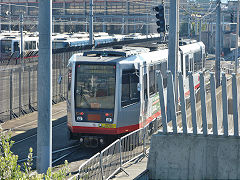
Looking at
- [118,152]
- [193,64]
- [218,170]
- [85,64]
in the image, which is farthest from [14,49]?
[218,170]

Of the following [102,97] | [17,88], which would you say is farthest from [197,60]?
[102,97]

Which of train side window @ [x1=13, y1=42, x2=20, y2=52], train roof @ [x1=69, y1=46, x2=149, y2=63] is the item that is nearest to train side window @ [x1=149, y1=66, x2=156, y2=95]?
train roof @ [x1=69, y1=46, x2=149, y2=63]

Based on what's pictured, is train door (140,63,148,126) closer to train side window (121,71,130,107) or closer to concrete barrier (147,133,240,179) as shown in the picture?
train side window (121,71,130,107)

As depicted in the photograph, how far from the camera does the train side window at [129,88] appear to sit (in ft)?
61.0

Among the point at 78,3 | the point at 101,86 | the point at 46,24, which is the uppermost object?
the point at 78,3

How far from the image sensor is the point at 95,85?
729 inches

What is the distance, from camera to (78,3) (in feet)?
330

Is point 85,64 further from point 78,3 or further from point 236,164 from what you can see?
point 78,3

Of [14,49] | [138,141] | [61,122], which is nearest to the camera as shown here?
[138,141]

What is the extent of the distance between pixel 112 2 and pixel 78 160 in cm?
8620

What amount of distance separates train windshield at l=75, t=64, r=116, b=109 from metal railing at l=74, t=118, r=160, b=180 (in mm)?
1667

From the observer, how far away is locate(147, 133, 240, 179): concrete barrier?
39.6 ft

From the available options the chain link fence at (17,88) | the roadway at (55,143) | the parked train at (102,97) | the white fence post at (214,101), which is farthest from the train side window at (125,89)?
the chain link fence at (17,88)

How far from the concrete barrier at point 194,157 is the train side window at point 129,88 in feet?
20.0
